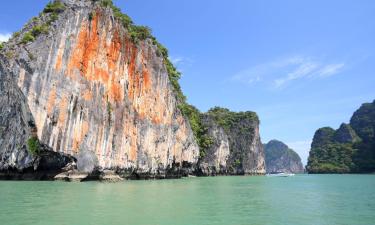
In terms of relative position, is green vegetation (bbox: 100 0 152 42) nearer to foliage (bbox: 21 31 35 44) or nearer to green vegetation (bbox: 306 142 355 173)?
foliage (bbox: 21 31 35 44)

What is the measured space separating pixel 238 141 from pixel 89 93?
196ft

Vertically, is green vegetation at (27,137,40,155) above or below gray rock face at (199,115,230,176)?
below

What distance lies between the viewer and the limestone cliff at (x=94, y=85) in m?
26.3

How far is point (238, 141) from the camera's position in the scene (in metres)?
85.4

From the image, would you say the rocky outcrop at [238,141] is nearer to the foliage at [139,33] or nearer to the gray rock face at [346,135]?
the foliage at [139,33]

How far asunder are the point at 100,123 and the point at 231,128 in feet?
191

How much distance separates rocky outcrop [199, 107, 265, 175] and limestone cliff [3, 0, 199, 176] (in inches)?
1282

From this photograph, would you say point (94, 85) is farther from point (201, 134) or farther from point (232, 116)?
point (232, 116)

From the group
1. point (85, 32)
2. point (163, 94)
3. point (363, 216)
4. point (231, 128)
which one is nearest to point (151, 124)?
point (163, 94)

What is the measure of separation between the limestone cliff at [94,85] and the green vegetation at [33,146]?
49 centimetres

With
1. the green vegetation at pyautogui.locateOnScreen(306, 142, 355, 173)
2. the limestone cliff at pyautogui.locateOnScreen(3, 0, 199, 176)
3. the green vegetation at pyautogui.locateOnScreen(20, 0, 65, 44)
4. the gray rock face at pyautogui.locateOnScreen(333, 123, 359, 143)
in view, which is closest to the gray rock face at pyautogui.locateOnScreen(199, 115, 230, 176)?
the limestone cliff at pyautogui.locateOnScreen(3, 0, 199, 176)

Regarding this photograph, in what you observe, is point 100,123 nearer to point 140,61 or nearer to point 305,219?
point 140,61

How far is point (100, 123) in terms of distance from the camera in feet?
101

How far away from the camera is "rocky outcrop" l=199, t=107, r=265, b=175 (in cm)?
7394
